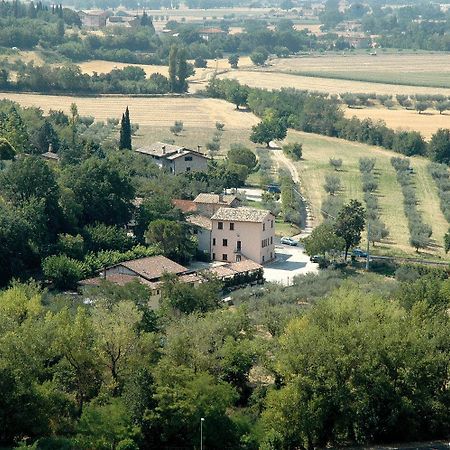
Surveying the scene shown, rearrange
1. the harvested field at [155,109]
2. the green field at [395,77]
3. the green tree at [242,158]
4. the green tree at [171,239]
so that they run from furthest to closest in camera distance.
→ the green field at [395,77]
the harvested field at [155,109]
the green tree at [242,158]
the green tree at [171,239]

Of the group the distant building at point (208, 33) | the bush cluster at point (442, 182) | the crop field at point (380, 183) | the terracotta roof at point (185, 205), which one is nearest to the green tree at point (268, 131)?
the crop field at point (380, 183)

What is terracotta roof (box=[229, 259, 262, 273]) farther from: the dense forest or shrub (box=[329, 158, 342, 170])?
shrub (box=[329, 158, 342, 170])

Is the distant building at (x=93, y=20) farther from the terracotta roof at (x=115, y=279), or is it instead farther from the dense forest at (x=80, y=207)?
the terracotta roof at (x=115, y=279)

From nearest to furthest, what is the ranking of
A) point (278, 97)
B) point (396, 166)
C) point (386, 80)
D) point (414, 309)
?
point (414, 309) → point (396, 166) → point (278, 97) → point (386, 80)

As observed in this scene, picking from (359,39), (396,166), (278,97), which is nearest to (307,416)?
(396,166)

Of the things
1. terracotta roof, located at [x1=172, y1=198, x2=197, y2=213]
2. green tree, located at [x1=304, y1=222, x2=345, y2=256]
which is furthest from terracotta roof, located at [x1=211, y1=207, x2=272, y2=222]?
terracotta roof, located at [x1=172, y1=198, x2=197, y2=213]

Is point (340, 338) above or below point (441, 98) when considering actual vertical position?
above

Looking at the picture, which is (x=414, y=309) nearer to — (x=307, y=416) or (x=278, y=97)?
(x=307, y=416)
